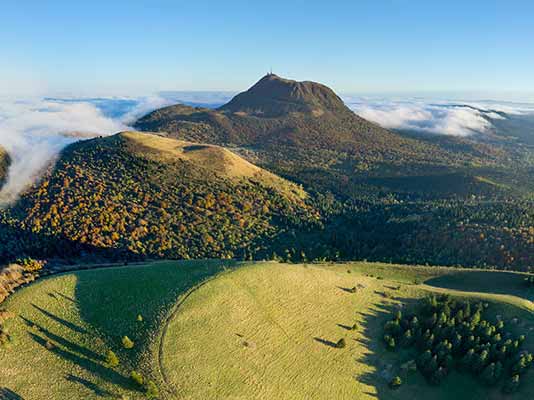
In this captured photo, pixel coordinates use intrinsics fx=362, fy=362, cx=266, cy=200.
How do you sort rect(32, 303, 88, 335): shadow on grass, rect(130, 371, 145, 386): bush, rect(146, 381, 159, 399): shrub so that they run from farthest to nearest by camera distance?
rect(32, 303, 88, 335): shadow on grass
rect(130, 371, 145, 386): bush
rect(146, 381, 159, 399): shrub

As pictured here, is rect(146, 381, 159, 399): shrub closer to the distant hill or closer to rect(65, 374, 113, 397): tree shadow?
rect(65, 374, 113, 397): tree shadow

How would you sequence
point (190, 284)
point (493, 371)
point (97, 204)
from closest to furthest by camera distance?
1. point (493, 371)
2. point (190, 284)
3. point (97, 204)

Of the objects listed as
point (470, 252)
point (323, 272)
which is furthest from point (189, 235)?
point (470, 252)

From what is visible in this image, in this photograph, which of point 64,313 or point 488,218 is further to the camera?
point 488,218

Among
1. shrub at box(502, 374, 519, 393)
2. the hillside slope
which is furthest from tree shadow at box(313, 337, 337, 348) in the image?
the hillside slope

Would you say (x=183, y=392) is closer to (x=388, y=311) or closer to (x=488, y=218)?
(x=388, y=311)

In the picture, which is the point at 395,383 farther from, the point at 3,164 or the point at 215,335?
the point at 3,164

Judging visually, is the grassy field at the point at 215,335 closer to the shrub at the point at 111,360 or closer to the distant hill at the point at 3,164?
the shrub at the point at 111,360

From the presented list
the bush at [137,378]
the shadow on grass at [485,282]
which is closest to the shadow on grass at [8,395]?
the bush at [137,378]
